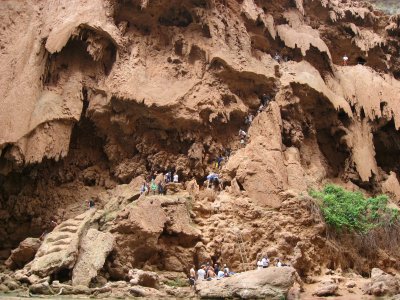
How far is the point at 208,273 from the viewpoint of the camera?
44.1ft

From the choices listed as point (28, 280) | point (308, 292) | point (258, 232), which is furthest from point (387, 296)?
point (28, 280)

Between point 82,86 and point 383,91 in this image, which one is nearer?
point 82,86

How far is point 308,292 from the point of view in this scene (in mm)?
12898

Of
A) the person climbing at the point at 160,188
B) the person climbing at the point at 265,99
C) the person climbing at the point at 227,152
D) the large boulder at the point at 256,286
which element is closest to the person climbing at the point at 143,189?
the person climbing at the point at 160,188

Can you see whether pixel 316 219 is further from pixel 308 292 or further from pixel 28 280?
pixel 28 280

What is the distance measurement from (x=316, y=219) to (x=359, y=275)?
89.3 inches

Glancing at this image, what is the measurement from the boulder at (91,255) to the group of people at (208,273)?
97.0 inches

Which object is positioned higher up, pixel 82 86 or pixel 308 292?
pixel 82 86

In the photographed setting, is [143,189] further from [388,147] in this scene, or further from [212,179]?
[388,147]

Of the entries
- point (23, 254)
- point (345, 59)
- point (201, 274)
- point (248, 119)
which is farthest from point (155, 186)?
point (345, 59)

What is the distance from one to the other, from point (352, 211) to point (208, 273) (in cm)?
572

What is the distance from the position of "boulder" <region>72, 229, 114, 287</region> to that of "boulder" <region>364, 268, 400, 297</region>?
709 cm

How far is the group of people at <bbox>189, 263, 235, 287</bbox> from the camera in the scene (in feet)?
43.5

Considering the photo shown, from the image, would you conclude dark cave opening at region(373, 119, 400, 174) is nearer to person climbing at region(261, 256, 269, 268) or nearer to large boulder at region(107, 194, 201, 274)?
person climbing at region(261, 256, 269, 268)
